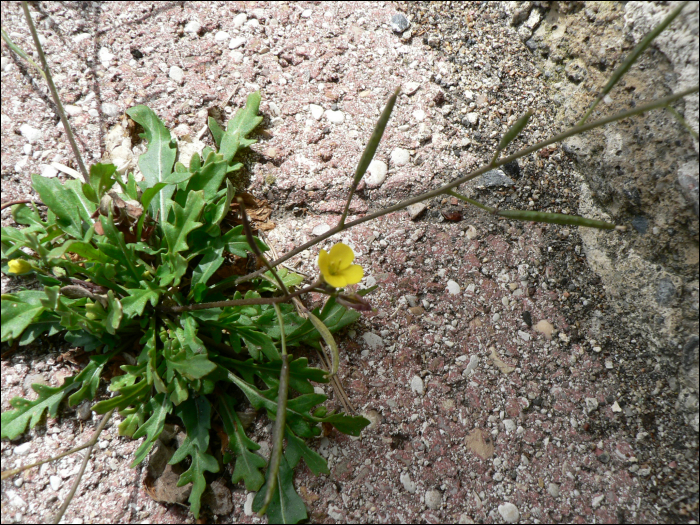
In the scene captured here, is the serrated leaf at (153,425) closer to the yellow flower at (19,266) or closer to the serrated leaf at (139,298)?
the serrated leaf at (139,298)

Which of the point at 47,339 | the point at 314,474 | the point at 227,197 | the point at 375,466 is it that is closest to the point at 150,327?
the point at 47,339

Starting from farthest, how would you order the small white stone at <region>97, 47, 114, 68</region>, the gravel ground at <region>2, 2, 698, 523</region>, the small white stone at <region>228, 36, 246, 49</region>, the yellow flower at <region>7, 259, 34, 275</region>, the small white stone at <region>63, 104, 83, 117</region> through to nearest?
the small white stone at <region>228, 36, 246, 49</region> → the small white stone at <region>97, 47, 114, 68</region> → the small white stone at <region>63, 104, 83, 117</region> → the gravel ground at <region>2, 2, 698, 523</region> → the yellow flower at <region>7, 259, 34, 275</region>

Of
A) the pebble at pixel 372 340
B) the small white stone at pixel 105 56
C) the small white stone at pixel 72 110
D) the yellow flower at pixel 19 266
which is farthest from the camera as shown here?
the small white stone at pixel 105 56

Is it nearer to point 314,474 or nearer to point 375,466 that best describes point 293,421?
point 314,474

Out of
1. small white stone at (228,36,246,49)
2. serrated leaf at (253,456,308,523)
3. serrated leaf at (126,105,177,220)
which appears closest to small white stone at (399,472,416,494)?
serrated leaf at (253,456,308,523)

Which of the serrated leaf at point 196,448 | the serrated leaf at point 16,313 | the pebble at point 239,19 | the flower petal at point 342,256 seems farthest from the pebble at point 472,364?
the pebble at point 239,19

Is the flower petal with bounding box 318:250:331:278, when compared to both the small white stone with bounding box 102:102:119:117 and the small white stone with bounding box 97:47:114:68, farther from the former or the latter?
the small white stone with bounding box 97:47:114:68
